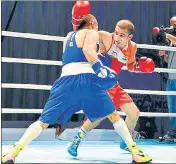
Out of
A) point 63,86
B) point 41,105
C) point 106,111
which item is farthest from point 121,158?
point 41,105

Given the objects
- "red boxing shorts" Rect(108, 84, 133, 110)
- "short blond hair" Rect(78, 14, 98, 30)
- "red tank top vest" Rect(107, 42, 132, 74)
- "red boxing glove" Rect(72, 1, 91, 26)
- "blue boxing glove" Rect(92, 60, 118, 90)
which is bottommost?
"red boxing shorts" Rect(108, 84, 133, 110)

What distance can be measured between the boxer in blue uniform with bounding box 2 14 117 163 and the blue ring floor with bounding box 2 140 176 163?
18cm

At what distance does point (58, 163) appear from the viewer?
6.02 ft

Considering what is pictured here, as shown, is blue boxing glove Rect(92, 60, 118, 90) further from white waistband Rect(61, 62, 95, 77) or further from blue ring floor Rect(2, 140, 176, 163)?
blue ring floor Rect(2, 140, 176, 163)

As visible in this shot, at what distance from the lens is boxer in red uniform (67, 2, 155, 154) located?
2.17m

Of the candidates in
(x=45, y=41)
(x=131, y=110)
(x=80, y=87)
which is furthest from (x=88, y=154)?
(x=45, y=41)

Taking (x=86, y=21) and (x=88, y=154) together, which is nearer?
(x=86, y=21)

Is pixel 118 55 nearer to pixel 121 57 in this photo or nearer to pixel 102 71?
pixel 121 57

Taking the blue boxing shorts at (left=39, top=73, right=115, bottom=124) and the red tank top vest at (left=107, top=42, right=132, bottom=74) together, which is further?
the red tank top vest at (left=107, top=42, right=132, bottom=74)

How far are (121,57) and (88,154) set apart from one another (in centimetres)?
58

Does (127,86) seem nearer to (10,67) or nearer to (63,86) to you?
(10,67)

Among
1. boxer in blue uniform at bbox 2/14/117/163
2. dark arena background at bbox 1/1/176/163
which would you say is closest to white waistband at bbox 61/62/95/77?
boxer in blue uniform at bbox 2/14/117/163

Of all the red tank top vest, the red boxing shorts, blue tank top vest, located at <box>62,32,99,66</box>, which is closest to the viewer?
blue tank top vest, located at <box>62,32,99,66</box>

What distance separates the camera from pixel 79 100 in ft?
→ 6.32
